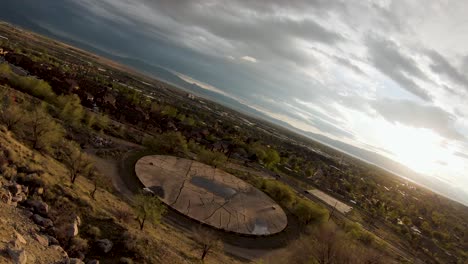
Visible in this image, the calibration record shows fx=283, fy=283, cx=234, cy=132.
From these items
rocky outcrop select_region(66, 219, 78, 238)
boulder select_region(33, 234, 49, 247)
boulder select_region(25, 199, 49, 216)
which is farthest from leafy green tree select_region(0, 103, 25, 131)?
boulder select_region(33, 234, 49, 247)

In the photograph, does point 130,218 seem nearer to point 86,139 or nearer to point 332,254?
point 332,254

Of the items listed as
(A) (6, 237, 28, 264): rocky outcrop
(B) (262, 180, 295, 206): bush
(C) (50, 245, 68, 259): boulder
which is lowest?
(B) (262, 180, 295, 206): bush

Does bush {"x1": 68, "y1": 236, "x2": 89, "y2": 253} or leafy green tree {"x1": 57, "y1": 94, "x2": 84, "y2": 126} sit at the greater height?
bush {"x1": 68, "y1": 236, "x2": 89, "y2": 253}

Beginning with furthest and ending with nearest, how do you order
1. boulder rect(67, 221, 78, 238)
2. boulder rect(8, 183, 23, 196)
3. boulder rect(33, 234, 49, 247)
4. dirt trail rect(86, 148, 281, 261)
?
dirt trail rect(86, 148, 281, 261) < boulder rect(8, 183, 23, 196) < boulder rect(67, 221, 78, 238) < boulder rect(33, 234, 49, 247)

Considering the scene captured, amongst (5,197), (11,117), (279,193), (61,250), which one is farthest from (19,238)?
(279,193)

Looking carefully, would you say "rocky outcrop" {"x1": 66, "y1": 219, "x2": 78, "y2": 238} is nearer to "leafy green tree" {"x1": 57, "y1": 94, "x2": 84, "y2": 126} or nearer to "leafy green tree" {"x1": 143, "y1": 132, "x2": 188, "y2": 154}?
"leafy green tree" {"x1": 57, "y1": 94, "x2": 84, "y2": 126}

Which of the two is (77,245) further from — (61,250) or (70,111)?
(70,111)

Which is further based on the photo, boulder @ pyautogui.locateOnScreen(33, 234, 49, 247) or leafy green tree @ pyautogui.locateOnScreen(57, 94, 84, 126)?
leafy green tree @ pyautogui.locateOnScreen(57, 94, 84, 126)
